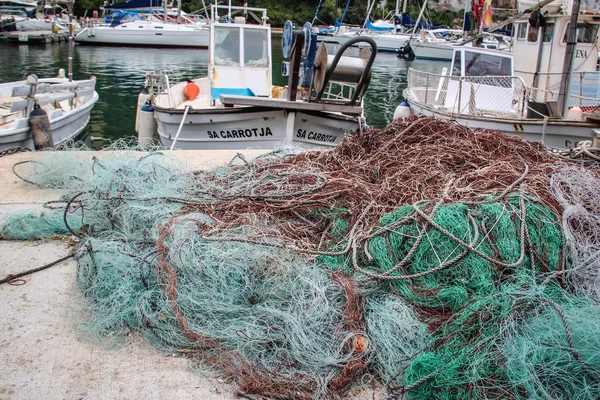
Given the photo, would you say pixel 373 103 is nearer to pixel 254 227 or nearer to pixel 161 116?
pixel 161 116

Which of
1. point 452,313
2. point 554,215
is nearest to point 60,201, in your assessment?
point 452,313

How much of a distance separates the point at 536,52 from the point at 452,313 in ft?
43.0

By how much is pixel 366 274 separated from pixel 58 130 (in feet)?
31.1

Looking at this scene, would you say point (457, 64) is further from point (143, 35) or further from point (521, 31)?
point (143, 35)

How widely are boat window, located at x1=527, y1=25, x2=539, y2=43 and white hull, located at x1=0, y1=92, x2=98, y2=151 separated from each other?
38.8ft

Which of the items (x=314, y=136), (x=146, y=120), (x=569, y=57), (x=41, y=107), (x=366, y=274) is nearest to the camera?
(x=366, y=274)

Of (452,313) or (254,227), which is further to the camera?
(254,227)

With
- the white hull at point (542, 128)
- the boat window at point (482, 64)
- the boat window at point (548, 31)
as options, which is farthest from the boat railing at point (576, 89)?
the white hull at point (542, 128)

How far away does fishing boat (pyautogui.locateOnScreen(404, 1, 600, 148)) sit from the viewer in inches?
404

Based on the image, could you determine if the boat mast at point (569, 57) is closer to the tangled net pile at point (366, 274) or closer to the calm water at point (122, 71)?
the tangled net pile at point (366, 274)

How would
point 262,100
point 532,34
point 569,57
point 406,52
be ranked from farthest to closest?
1. point 406,52
2. point 532,34
3. point 569,57
4. point 262,100

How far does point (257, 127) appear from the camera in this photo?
981 centimetres

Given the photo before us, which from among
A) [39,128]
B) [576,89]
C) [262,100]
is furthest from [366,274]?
[576,89]

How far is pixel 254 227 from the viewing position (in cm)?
389
